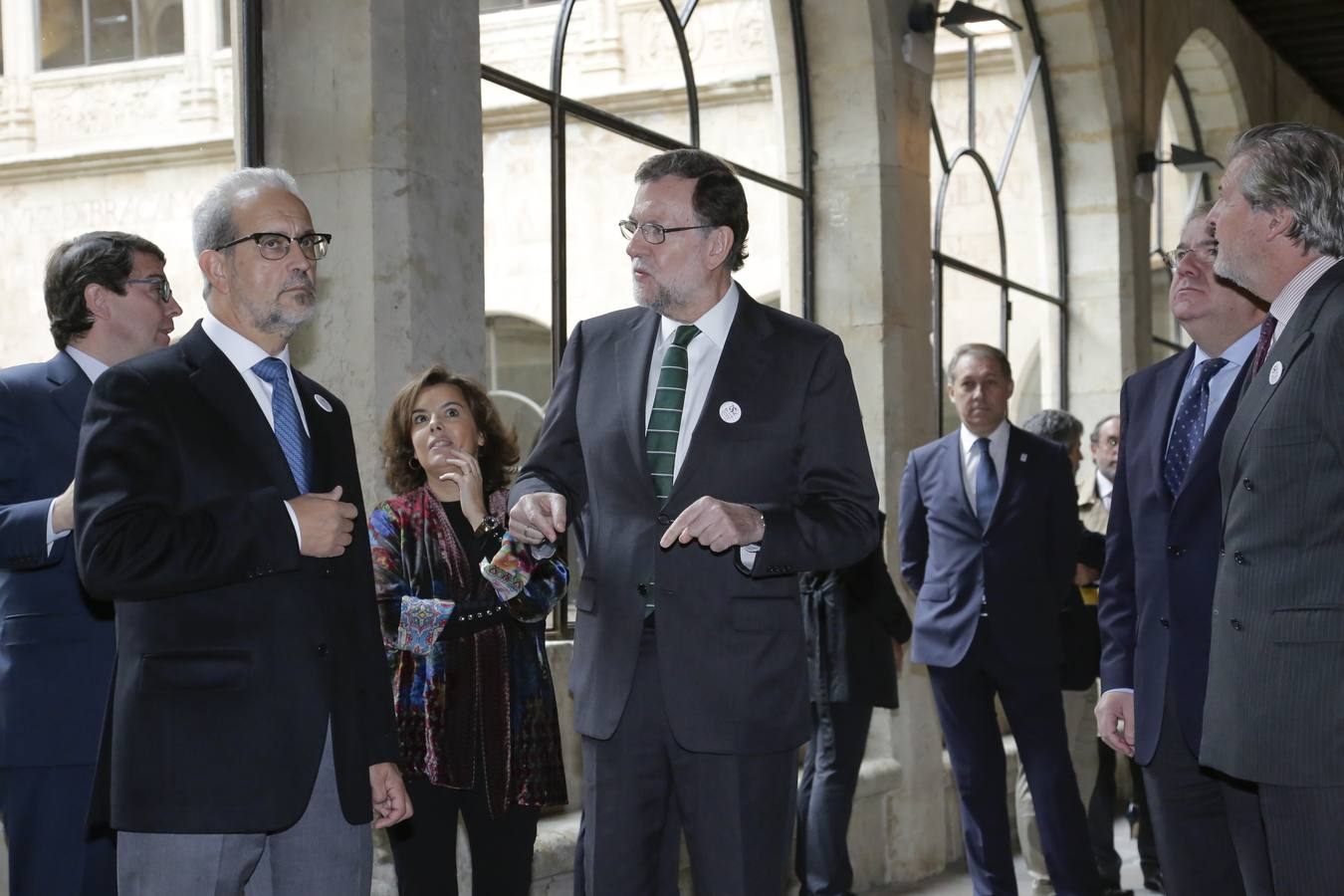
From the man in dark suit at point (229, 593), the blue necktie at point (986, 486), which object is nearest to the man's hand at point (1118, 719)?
the man in dark suit at point (229, 593)

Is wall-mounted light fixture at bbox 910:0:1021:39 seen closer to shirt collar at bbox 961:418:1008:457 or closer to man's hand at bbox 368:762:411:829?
shirt collar at bbox 961:418:1008:457

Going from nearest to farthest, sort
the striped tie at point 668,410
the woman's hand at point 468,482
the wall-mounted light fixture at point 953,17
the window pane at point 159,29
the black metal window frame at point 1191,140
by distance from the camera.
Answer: the striped tie at point 668,410, the woman's hand at point 468,482, the window pane at point 159,29, the wall-mounted light fixture at point 953,17, the black metal window frame at point 1191,140

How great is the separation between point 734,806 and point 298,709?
782mm

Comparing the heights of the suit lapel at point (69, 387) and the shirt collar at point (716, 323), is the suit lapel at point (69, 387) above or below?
below

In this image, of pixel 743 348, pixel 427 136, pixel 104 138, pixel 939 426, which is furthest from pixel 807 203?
pixel 743 348

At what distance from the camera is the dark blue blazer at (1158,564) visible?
3.43 metres

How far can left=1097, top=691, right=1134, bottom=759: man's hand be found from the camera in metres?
3.70

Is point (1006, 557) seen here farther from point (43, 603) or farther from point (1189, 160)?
point (1189, 160)

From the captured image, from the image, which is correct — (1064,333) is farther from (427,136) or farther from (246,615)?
(246,615)

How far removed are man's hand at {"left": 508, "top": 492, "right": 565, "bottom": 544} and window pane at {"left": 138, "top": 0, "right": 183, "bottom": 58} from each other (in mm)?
2137

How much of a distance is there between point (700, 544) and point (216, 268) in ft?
3.12

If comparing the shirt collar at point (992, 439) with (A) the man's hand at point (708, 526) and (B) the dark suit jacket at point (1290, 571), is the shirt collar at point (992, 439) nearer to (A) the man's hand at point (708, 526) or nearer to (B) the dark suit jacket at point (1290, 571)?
Answer: (B) the dark suit jacket at point (1290, 571)

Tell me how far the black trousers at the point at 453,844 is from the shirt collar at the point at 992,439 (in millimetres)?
2502

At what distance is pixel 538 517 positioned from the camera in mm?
2877
